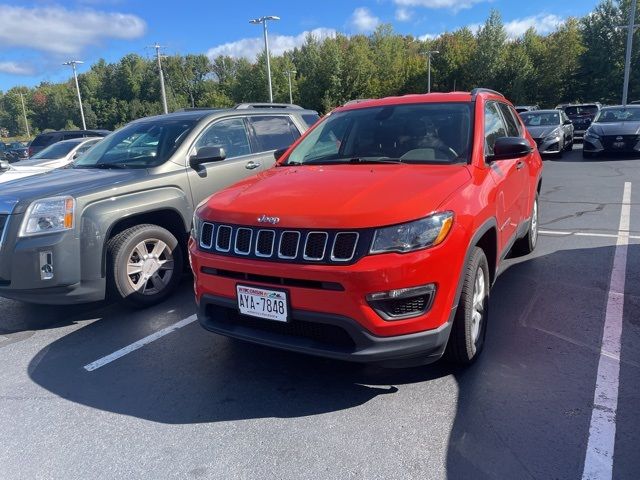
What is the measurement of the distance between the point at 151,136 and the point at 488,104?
350 cm

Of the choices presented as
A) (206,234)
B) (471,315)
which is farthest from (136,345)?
(471,315)

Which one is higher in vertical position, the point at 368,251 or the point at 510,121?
the point at 510,121

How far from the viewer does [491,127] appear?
4078mm

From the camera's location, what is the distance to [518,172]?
14.6ft

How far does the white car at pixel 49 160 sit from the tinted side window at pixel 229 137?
591 centimetres

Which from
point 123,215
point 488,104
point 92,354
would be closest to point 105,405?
point 92,354

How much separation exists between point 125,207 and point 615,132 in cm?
1461

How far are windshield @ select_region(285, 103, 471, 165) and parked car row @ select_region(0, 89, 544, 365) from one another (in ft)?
0.05

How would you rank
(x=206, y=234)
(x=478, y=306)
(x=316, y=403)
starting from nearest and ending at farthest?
(x=316, y=403)
(x=206, y=234)
(x=478, y=306)

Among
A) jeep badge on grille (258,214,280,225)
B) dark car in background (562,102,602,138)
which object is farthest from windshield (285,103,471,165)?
dark car in background (562,102,602,138)

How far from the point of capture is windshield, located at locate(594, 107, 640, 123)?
48.3 feet

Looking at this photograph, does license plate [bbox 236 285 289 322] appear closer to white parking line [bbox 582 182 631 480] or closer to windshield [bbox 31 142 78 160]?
Answer: white parking line [bbox 582 182 631 480]

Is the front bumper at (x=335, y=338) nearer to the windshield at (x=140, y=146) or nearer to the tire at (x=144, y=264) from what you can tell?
the tire at (x=144, y=264)

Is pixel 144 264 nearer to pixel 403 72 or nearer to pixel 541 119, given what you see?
pixel 541 119
